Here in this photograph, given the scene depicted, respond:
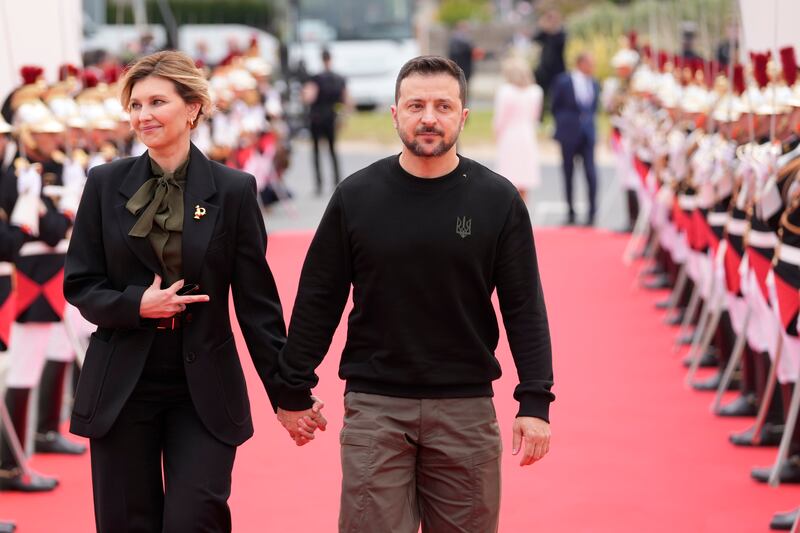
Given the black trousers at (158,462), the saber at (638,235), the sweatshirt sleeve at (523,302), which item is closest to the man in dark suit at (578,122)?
the saber at (638,235)

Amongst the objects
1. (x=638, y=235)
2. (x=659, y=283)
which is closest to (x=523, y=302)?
(x=659, y=283)

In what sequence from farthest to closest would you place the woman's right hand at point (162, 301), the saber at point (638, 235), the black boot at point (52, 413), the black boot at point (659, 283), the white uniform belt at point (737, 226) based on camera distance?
the saber at point (638, 235) < the black boot at point (659, 283) < the white uniform belt at point (737, 226) < the black boot at point (52, 413) < the woman's right hand at point (162, 301)

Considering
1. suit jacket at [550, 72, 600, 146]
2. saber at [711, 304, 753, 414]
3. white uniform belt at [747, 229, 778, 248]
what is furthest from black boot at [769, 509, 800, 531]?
suit jacket at [550, 72, 600, 146]

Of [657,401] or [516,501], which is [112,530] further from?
[657,401]

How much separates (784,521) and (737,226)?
2207 millimetres

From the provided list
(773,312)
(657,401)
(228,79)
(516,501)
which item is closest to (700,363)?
(657,401)

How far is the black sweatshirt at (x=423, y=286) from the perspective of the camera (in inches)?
160

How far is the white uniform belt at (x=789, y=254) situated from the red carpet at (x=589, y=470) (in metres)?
1.04

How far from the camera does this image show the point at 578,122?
16.1 m

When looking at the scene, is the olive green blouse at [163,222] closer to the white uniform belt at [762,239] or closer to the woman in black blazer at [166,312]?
the woman in black blazer at [166,312]

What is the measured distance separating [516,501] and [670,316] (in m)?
4.72

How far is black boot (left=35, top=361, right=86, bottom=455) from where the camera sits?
730 cm

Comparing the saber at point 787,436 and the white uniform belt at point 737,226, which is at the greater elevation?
the white uniform belt at point 737,226

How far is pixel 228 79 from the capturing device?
14.4 metres
